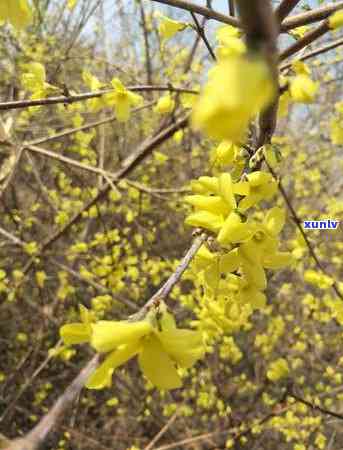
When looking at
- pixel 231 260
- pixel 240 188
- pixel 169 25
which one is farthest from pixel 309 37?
pixel 169 25

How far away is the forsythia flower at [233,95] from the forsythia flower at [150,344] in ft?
1.40

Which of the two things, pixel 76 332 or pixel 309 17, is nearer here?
pixel 76 332

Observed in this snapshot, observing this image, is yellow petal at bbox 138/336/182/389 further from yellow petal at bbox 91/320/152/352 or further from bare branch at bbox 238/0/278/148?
bare branch at bbox 238/0/278/148

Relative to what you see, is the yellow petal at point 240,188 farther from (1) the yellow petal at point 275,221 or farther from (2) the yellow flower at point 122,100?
(2) the yellow flower at point 122,100

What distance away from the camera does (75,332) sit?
35.6 inches

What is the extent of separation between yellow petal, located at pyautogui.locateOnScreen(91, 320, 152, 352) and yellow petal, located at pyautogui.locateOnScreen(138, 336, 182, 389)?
0.26 feet

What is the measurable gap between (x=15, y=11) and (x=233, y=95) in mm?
708

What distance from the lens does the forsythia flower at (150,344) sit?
0.76 meters

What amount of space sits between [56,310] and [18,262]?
1.88 feet

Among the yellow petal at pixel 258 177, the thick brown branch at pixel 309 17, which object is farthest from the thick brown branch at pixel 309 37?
the yellow petal at pixel 258 177

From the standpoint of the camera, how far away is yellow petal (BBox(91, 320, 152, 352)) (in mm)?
750

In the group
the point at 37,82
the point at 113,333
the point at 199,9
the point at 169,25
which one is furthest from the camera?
the point at 37,82

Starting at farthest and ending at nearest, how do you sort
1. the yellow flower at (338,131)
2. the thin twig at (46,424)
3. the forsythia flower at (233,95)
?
the yellow flower at (338,131) < the thin twig at (46,424) < the forsythia flower at (233,95)

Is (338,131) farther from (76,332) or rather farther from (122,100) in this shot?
(76,332)
